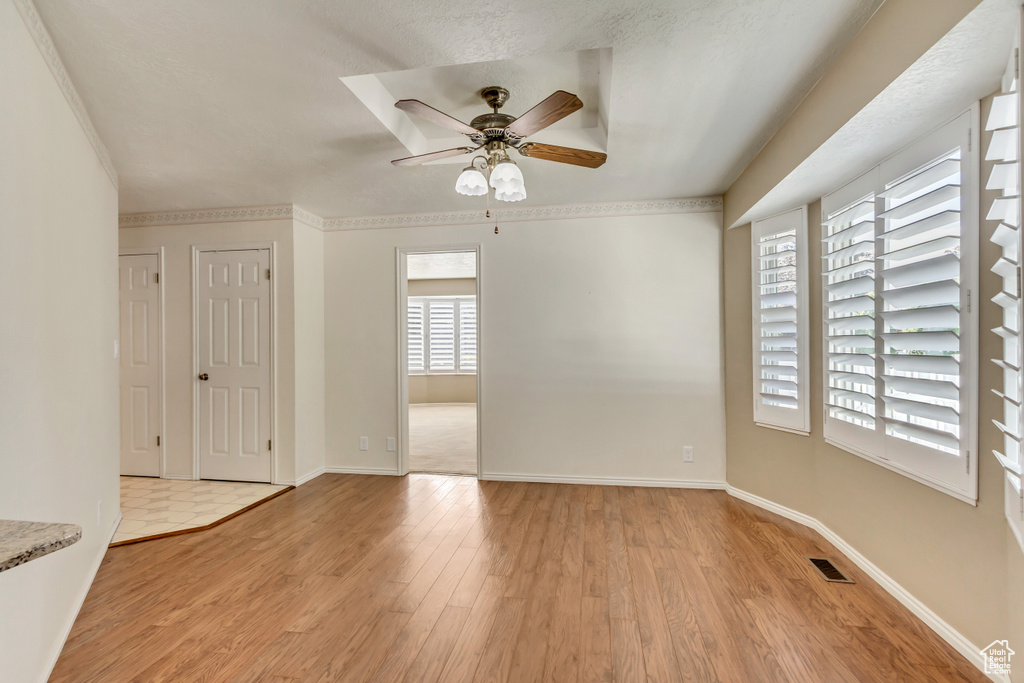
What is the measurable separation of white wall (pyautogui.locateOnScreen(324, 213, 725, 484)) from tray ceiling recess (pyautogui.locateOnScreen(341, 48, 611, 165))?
4.47 feet

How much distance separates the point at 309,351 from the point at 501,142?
291 cm

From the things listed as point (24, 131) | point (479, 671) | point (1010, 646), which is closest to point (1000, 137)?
point (1010, 646)

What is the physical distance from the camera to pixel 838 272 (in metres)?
2.78

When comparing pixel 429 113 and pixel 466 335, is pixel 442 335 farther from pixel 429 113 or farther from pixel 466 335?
pixel 429 113

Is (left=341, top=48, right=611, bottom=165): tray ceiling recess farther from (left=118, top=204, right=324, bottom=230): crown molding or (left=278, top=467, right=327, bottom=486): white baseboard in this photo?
Answer: (left=278, top=467, right=327, bottom=486): white baseboard

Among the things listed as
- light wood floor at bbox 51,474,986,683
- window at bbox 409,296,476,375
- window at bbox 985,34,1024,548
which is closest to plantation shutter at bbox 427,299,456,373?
window at bbox 409,296,476,375

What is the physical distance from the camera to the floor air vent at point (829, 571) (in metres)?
2.52

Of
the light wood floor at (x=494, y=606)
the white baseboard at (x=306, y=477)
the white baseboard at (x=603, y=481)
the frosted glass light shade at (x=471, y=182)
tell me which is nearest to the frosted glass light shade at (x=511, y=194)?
the frosted glass light shade at (x=471, y=182)

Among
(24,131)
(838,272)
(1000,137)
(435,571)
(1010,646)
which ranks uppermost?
(24,131)

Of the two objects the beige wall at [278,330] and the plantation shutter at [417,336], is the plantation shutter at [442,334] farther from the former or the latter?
the beige wall at [278,330]

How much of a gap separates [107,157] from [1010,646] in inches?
192

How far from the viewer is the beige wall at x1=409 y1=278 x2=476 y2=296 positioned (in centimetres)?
966

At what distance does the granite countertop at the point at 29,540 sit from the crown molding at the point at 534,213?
12.6 ft

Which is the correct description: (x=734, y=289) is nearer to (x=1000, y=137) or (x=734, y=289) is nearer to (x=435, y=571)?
(x=1000, y=137)
